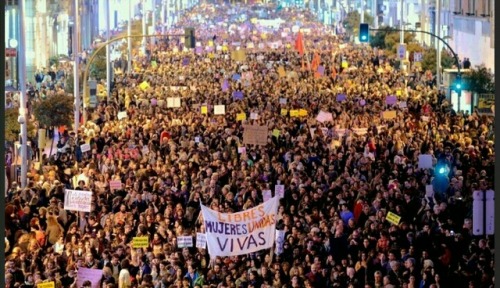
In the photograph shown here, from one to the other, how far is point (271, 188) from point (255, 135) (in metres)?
6.45

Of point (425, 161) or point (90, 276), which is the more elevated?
point (425, 161)

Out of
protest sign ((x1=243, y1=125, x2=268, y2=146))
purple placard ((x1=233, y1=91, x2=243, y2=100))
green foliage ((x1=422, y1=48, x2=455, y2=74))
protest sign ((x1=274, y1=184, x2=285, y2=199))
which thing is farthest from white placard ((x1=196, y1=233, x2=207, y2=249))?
green foliage ((x1=422, y1=48, x2=455, y2=74))

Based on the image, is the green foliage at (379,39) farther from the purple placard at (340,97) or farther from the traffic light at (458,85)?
the purple placard at (340,97)

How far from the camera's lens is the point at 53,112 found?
47906 millimetres

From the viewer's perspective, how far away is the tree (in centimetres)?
4734

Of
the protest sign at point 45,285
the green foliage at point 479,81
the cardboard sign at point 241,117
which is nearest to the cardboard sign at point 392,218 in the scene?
the protest sign at point 45,285

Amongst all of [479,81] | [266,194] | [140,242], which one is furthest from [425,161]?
[479,81]

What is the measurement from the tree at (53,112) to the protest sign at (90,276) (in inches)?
1097

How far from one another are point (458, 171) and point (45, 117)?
69.5ft

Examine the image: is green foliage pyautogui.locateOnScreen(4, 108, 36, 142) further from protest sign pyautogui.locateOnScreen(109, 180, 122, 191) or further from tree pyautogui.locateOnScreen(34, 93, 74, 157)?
protest sign pyautogui.locateOnScreen(109, 180, 122, 191)

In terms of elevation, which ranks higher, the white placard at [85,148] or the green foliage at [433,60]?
the green foliage at [433,60]

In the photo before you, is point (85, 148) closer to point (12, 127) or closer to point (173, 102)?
point (12, 127)

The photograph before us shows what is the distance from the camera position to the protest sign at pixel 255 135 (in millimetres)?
32781

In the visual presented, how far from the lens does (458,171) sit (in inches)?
1111
